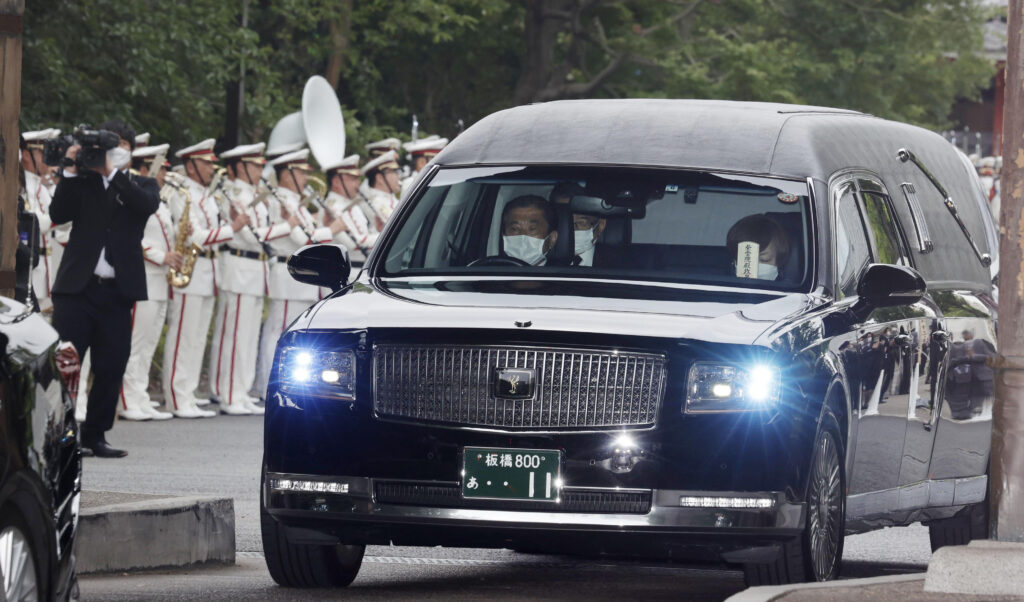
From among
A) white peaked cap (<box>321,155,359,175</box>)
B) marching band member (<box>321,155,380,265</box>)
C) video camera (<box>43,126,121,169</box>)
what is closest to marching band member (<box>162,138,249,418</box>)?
marching band member (<box>321,155,380,265</box>)

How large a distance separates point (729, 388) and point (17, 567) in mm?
2696

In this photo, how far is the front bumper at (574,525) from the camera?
821 centimetres

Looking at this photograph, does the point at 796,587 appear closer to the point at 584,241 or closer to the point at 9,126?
the point at 584,241

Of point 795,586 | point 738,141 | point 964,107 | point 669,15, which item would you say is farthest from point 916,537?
point 964,107

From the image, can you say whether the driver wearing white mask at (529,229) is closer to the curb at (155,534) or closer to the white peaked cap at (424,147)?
the curb at (155,534)

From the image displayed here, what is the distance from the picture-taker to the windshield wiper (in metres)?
11.1

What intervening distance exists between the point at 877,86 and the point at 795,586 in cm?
4363

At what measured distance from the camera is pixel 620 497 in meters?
8.22

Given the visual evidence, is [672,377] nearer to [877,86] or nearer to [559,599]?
[559,599]

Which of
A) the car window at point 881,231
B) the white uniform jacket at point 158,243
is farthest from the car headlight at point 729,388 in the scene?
the white uniform jacket at point 158,243

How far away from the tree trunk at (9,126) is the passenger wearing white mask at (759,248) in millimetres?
2895

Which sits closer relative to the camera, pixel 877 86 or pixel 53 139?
pixel 53 139

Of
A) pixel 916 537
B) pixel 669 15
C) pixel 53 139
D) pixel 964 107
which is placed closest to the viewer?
pixel 916 537

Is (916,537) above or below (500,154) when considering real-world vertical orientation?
below
